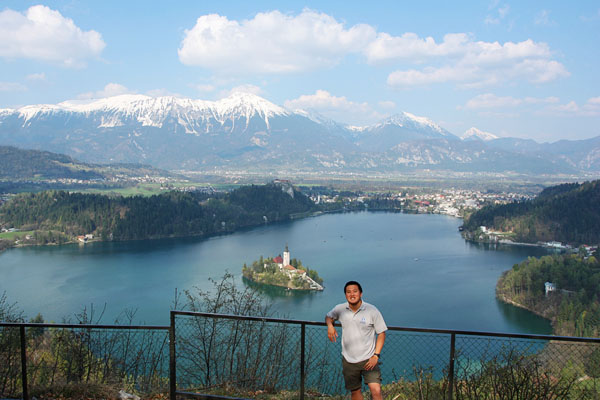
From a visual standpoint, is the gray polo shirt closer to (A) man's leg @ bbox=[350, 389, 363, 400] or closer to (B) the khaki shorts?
(B) the khaki shorts

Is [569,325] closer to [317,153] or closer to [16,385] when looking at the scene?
[16,385]

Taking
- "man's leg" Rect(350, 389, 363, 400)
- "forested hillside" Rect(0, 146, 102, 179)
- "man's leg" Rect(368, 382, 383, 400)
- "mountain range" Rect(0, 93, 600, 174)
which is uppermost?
"mountain range" Rect(0, 93, 600, 174)

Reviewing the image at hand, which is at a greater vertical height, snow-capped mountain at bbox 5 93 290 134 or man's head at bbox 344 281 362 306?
snow-capped mountain at bbox 5 93 290 134

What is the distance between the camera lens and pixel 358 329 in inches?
92.4

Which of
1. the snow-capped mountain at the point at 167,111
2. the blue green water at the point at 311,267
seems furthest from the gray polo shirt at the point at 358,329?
the snow-capped mountain at the point at 167,111

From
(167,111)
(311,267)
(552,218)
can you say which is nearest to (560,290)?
(311,267)

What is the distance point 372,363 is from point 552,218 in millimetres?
41637

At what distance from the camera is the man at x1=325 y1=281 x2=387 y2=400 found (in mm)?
2330

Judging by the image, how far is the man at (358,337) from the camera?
2.33 metres

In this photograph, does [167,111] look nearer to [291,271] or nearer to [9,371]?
[291,271]

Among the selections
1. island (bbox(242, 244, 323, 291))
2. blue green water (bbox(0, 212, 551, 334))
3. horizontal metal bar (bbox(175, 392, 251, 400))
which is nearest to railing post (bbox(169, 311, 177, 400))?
horizontal metal bar (bbox(175, 392, 251, 400))

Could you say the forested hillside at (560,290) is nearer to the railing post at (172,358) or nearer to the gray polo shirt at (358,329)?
the gray polo shirt at (358,329)

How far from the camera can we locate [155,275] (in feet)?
75.1

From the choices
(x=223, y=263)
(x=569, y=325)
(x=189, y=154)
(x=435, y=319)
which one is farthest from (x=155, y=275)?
(x=189, y=154)
